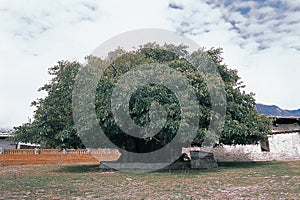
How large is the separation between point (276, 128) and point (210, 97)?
1108 centimetres

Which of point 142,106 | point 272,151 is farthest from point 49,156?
point 272,151

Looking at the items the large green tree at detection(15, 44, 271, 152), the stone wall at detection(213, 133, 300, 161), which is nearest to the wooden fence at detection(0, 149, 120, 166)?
the large green tree at detection(15, 44, 271, 152)

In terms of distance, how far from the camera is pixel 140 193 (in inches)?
322

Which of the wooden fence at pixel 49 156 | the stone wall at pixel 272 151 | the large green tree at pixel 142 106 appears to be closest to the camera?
the large green tree at pixel 142 106

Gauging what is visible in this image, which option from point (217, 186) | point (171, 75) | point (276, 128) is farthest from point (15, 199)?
point (276, 128)

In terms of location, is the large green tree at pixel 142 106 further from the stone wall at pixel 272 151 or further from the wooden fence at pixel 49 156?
the wooden fence at pixel 49 156

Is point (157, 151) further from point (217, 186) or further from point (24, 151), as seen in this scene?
point (24, 151)

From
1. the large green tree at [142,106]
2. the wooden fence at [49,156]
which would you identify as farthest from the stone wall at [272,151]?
the wooden fence at [49,156]

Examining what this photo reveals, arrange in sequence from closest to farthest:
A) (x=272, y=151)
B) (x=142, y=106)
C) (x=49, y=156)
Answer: (x=142, y=106) < (x=272, y=151) < (x=49, y=156)

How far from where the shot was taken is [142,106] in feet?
40.8

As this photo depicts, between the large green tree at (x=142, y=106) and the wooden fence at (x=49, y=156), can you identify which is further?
the wooden fence at (x=49, y=156)

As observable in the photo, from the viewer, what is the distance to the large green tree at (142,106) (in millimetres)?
12633

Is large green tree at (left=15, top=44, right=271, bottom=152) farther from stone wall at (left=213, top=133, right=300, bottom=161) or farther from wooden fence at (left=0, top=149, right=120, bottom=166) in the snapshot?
wooden fence at (left=0, top=149, right=120, bottom=166)

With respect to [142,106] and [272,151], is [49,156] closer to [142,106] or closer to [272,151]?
[142,106]
